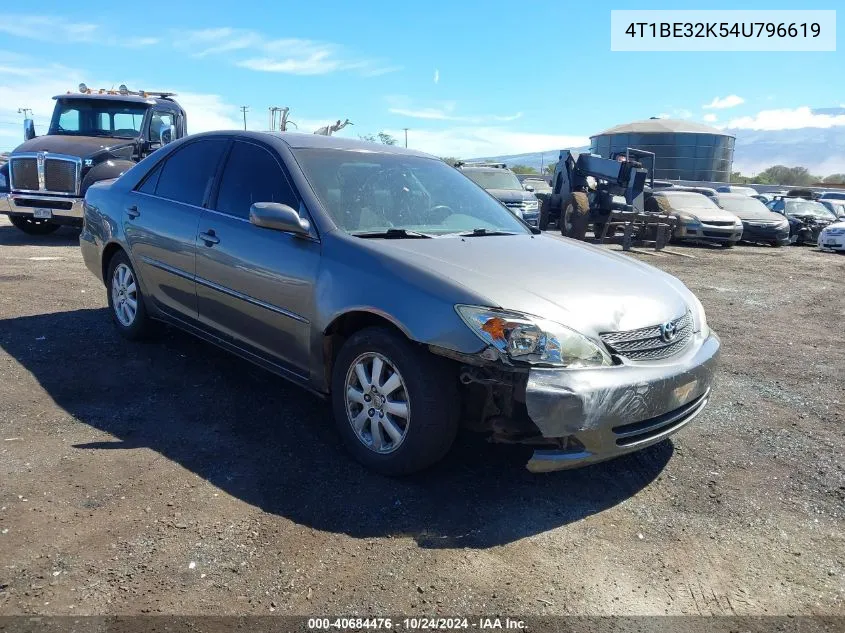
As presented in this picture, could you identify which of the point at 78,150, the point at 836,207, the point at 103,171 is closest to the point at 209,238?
the point at 103,171

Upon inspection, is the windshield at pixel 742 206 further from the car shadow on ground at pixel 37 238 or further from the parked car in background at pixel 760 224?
the car shadow on ground at pixel 37 238

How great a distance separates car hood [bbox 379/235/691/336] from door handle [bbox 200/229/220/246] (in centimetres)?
130

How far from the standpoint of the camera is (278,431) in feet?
13.0

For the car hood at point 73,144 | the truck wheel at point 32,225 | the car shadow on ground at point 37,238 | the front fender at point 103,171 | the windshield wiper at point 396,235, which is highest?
the car hood at point 73,144

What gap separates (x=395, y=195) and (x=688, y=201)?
16.9 metres

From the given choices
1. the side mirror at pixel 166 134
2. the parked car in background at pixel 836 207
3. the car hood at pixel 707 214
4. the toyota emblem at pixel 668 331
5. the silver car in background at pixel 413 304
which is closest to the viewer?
the silver car in background at pixel 413 304

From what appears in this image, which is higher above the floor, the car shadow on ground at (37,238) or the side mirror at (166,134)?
the side mirror at (166,134)

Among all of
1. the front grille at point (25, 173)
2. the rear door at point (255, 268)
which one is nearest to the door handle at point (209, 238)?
the rear door at point (255, 268)

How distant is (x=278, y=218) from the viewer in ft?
12.1

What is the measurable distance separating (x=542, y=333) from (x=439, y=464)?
3.41ft

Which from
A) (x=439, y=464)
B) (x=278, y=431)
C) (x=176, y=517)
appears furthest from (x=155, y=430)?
(x=439, y=464)

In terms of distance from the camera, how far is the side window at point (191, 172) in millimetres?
4684

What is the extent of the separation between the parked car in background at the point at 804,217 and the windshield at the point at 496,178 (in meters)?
9.22

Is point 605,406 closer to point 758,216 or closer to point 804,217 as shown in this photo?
point 758,216
